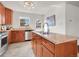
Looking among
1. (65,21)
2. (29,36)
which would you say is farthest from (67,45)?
(29,36)

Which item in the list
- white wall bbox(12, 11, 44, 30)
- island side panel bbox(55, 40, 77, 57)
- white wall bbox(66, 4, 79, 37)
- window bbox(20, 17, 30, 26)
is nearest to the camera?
island side panel bbox(55, 40, 77, 57)

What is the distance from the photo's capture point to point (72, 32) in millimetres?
4121

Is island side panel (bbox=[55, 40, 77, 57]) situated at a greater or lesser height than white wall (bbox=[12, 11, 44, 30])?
lesser

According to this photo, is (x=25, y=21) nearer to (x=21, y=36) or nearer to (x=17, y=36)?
(x=21, y=36)

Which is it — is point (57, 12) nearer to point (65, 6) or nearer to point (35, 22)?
point (65, 6)

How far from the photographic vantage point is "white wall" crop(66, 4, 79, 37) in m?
3.89

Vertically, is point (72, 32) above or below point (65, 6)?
below

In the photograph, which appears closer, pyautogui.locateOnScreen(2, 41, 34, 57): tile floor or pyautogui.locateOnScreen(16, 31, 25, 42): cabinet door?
pyautogui.locateOnScreen(2, 41, 34, 57): tile floor

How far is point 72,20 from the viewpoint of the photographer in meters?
4.06

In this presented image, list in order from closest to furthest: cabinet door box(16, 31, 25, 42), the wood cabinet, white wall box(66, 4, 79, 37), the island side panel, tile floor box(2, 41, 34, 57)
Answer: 1. the island side panel
2. tile floor box(2, 41, 34, 57)
3. white wall box(66, 4, 79, 37)
4. the wood cabinet
5. cabinet door box(16, 31, 25, 42)

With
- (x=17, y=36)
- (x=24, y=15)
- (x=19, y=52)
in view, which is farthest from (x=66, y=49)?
(x=24, y=15)

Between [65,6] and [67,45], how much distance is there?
103 inches

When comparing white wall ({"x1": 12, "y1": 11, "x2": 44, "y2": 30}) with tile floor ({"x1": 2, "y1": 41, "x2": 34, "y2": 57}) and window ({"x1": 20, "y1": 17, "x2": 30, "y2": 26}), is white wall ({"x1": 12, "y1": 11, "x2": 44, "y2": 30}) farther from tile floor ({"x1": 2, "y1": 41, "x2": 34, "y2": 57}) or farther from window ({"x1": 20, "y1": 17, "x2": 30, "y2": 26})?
tile floor ({"x1": 2, "y1": 41, "x2": 34, "y2": 57})

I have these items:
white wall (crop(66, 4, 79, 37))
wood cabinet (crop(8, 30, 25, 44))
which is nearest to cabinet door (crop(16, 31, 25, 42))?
wood cabinet (crop(8, 30, 25, 44))
